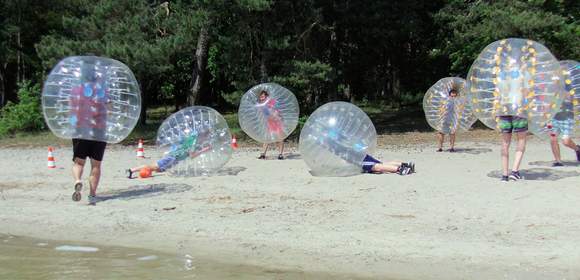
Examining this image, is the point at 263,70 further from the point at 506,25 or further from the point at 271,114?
the point at 506,25

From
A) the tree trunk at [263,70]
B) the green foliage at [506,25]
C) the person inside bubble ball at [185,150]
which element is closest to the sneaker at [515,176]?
the person inside bubble ball at [185,150]

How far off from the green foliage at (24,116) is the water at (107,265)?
17.6m

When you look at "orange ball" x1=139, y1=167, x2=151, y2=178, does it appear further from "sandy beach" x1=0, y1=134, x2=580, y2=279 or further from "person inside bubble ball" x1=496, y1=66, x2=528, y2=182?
"person inside bubble ball" x1=496, y1=66, x2=528, y2=182

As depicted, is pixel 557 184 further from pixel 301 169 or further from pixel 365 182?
pixel 301 169

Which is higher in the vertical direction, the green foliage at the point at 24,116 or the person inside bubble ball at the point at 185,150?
the person inside bubble ball at the point at 185,150

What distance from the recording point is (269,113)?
580 inches

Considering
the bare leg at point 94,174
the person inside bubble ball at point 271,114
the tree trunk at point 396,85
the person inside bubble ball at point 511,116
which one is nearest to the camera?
the bare leg at point 94,174

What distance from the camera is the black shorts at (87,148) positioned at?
32.7 feet

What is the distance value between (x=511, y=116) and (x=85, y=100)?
693cm

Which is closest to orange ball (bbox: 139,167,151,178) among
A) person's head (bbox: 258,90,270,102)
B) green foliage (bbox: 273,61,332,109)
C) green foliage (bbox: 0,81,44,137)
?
person's head (bbox: 258,90,270,102)

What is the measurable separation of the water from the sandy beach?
0.79 ft

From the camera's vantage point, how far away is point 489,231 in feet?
26.4

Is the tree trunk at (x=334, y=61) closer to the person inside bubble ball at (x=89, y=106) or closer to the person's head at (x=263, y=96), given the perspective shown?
the person's head at (x=263, y=96)

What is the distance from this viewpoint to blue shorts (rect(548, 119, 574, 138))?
12664 millimetres
